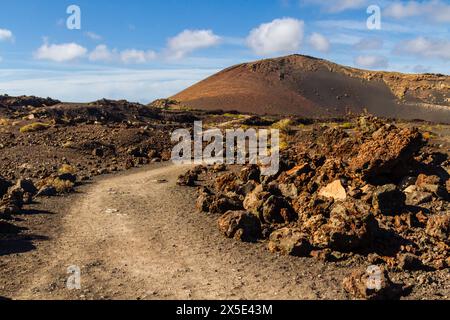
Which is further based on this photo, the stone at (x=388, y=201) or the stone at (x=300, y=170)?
the stone at (x=300, y=170)

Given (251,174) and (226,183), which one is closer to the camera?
(251,174)

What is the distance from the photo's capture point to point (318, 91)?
76312 mm

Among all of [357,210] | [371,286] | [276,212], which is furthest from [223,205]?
[371,286]

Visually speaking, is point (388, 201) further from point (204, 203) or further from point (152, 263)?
point (152, 263)

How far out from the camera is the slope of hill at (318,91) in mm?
70688

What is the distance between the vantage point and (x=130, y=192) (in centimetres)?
1997

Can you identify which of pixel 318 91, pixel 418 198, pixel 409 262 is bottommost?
pixel 409 262

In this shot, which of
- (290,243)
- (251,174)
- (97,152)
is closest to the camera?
(290,243)

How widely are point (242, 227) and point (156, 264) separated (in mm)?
3115

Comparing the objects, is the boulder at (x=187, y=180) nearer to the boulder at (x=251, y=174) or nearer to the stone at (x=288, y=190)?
the boulder at (x=251, y=174)

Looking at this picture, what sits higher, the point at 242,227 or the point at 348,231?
the point at 348,231

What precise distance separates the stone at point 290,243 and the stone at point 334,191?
11.9 feet

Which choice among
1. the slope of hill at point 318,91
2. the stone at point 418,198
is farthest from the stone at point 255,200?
the slope of hill at point 318,91
